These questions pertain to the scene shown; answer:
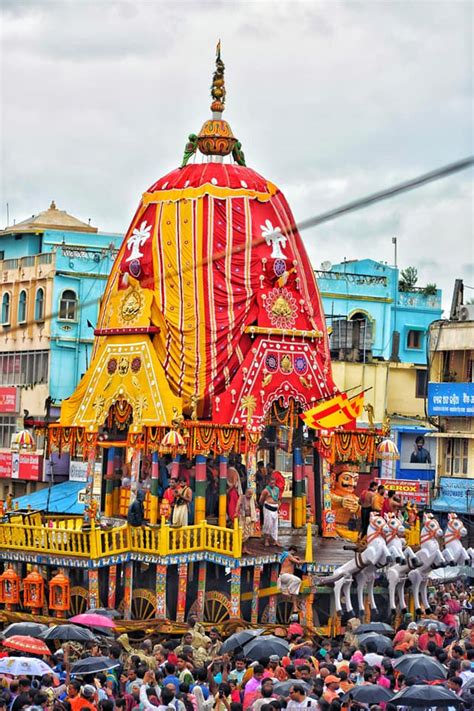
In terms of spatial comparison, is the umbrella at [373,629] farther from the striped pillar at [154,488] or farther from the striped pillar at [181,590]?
the striped pillar at [154,488]

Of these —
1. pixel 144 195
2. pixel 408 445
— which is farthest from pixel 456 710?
pixel 408 445

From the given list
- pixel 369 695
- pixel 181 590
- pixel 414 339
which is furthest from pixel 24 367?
pixel 369 695

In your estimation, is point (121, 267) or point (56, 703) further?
point (121, 267)

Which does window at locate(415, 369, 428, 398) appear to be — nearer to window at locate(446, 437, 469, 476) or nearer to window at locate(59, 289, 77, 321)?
window at locate(446, 437, 469, 476)

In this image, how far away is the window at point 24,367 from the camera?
52.0 meters

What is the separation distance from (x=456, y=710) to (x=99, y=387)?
1558 cm

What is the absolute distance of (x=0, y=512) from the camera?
34219 millimetres

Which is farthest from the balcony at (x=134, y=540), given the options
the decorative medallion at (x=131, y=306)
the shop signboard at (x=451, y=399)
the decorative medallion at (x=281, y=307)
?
the shop signboard at (x=451, y=399)

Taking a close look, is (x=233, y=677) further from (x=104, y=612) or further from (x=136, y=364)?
(x=136, y=364)

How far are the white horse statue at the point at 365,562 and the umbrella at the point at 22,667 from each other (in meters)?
10.7

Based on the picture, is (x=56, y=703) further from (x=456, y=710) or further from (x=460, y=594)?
(x=460, y=594)

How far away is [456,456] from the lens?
1873 inches

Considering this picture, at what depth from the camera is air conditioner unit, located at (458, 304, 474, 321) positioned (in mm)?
49531

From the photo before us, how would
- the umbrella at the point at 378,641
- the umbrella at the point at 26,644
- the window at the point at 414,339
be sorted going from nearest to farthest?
the umbrella at the point at 26,644 < the umbrella at the point at 378,641 < the window at the point at 414,339
